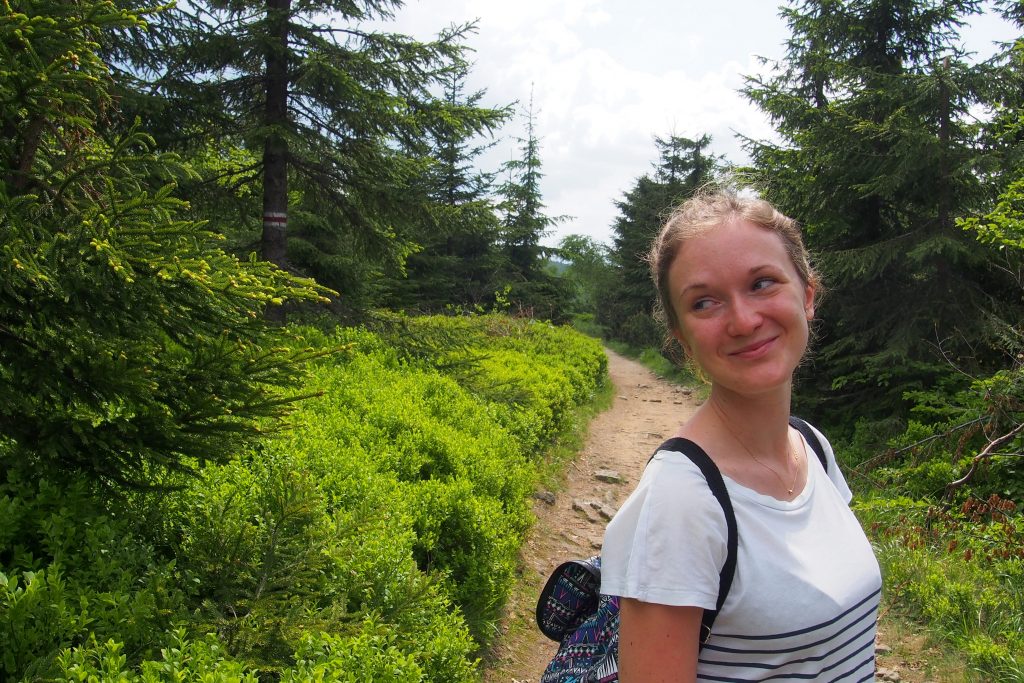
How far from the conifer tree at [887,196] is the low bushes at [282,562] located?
6.73 meters

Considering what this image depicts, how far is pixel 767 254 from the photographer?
1.49 meters

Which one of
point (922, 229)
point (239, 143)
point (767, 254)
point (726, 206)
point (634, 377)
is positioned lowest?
point (634, 377)

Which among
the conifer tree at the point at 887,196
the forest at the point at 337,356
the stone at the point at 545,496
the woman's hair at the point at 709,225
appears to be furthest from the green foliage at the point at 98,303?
the conifer tree at the point at 887,196

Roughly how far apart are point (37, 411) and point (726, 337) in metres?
2.42

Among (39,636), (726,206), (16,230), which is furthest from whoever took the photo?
(16,230)

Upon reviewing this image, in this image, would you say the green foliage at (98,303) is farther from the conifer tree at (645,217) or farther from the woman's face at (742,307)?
the conifer tree at (645,217)

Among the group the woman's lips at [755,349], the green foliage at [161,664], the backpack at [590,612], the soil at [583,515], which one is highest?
the woman's lips at [755,349]

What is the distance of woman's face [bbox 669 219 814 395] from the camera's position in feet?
4.72

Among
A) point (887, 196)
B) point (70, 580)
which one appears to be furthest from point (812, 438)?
point (887, 196)

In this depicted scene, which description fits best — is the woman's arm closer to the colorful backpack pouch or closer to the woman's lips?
the colorful backpack pouch

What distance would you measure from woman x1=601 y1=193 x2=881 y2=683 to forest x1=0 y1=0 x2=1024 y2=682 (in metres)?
0.52

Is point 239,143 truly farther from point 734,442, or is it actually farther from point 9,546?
point 734,442

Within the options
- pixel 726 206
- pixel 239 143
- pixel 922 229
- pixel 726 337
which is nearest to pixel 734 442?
pixel 726 337

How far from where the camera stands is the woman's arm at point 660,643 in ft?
3.90
